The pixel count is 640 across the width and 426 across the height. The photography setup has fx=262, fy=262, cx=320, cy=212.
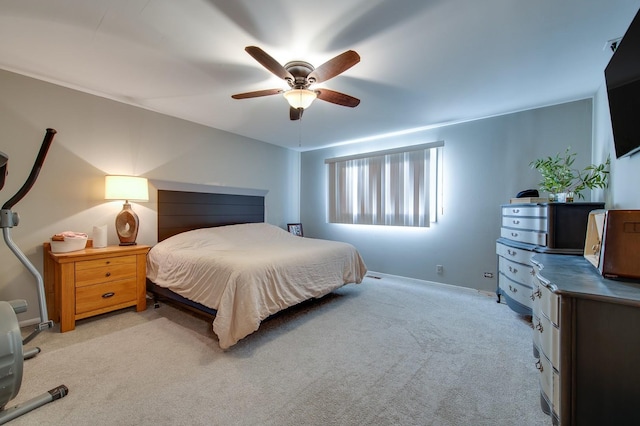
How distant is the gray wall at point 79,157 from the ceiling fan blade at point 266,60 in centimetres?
228

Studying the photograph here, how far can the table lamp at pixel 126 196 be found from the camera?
9.23 ft

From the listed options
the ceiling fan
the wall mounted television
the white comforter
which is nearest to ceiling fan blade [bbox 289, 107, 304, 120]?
the ceiling fan

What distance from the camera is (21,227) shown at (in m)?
2.49

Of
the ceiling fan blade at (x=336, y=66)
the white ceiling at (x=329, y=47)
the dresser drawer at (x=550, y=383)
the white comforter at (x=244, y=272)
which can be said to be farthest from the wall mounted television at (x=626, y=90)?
the white comforter at (x=244, y=272)

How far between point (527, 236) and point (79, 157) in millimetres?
4670

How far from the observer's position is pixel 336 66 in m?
1.84

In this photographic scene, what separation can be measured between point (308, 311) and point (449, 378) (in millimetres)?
1532

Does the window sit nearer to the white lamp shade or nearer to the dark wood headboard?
the dark wood headboard

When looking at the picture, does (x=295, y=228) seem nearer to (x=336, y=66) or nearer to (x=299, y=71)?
(x=299, y=71)

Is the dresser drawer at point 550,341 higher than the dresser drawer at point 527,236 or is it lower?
lower

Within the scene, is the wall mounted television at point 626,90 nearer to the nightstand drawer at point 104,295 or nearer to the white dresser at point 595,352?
the white dresser at point 595,352

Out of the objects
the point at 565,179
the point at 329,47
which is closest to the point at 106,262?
the point at 329,47

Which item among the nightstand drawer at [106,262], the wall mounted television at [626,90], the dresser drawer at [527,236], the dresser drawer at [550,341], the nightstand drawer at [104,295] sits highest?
the wall mounted television at [626,90]

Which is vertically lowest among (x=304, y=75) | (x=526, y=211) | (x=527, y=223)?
(x=527, y=223)
